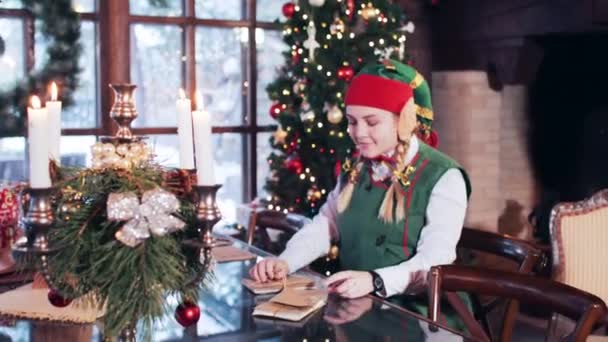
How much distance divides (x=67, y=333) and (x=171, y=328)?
0.62 ft

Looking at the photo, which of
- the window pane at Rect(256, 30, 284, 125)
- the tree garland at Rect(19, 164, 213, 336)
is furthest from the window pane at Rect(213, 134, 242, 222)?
the tree garland at Rect(19, 164, 213, 336)

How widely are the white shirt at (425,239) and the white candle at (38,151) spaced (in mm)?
955

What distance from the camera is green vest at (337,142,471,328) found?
2.12m

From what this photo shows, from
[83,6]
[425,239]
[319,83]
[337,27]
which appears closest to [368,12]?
[337,27]

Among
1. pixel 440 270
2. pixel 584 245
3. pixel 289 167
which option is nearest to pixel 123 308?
pixel 440 270

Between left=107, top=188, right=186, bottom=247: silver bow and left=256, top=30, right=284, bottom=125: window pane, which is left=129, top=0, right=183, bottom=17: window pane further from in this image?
left=107, top=188, right=186, bottom=247: silver bow

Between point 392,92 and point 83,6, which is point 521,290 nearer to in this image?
point 392,92

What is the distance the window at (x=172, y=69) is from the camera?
4098 mm

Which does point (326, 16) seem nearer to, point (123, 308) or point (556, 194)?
point (556, 194)

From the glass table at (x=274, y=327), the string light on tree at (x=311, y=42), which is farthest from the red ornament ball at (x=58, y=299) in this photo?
the string light on tree at (x=311, y=42)

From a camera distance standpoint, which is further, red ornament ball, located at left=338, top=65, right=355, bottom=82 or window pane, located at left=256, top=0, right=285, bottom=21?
window pane, located at left=256, top=0, right=285, bottom=21

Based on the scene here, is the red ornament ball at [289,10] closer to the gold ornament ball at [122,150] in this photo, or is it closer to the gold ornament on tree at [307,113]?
the gold ornament on tree at [307,113]

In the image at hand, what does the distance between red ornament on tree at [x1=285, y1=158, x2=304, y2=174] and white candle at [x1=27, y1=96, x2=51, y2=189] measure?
9.84 ft

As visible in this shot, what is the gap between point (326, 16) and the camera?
4082mm
